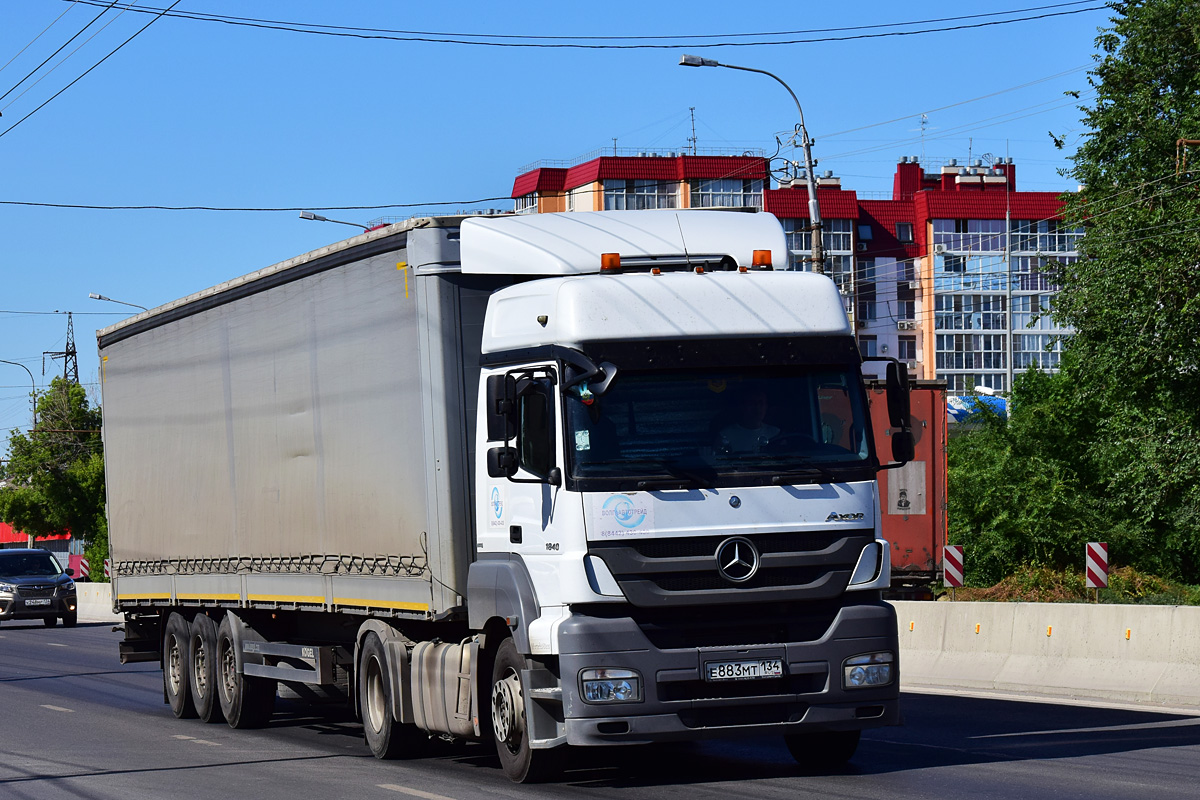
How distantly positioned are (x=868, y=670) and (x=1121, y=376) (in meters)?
33.6

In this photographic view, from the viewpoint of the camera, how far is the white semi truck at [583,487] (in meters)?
9.65

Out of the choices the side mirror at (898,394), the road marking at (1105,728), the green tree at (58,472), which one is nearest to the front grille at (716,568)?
the side mirror at (898,394)

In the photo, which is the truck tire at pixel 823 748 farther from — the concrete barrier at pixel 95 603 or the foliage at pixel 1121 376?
the concrete barrier at pixel 95 603

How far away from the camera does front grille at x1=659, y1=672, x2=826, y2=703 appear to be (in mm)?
9664

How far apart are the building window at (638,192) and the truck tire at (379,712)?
96.4 meters

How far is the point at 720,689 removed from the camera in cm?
975

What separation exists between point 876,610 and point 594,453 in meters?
1.99

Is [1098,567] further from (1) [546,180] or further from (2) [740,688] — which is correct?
(1) [546,180]

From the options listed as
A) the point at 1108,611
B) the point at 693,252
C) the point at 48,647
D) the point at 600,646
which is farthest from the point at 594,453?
the point at 48,647

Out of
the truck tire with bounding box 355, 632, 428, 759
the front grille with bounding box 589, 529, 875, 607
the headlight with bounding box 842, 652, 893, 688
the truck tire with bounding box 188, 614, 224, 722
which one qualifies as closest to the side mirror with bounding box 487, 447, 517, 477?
the front grille with bounding box 589, 529, 875, 607

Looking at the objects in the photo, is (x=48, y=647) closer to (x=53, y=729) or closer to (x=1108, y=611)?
(x=53, y=729)

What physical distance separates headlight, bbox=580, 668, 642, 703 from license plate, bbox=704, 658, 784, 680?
44 cm

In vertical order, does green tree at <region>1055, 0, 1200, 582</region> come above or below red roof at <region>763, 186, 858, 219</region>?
below

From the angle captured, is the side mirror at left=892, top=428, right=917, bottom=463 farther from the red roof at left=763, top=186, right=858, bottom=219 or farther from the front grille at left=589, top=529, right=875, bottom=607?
the red roof at left=763, top=186, right=858, bottom=219
